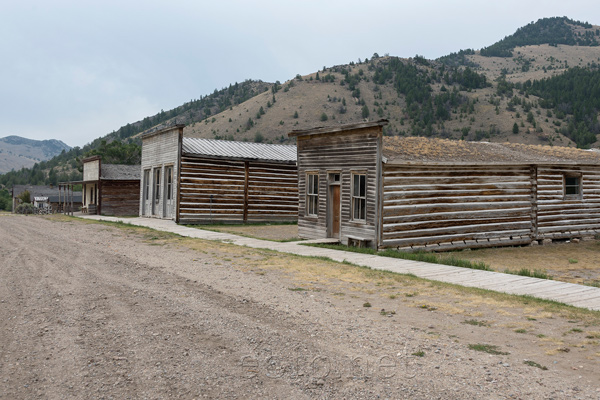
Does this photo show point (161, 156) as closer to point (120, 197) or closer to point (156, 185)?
point (156, 185)

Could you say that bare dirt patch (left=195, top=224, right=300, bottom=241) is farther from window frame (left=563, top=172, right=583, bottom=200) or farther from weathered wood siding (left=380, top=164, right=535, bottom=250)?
window frame (left=563, top=172, right=583, bottom=200)

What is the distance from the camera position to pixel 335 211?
59.2 feet

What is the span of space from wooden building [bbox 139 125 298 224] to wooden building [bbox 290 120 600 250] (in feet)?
27.2

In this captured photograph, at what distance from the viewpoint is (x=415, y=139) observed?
784 inches

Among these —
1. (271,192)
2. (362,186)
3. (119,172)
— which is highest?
(119,172)

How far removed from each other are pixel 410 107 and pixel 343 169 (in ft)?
280

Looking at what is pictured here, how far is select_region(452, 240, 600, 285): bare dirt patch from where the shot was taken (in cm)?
1259

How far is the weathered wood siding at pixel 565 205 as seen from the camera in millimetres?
20250

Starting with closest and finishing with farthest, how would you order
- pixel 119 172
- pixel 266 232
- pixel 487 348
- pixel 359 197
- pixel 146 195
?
pixel 487 348 → pixel 359 197 → pixel 266 232 → pixel 146 195 → pixel 119 172

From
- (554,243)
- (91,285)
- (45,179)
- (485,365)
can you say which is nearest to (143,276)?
(91,285)

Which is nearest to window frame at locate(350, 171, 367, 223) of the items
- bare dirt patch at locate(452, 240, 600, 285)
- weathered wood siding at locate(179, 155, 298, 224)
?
bare dirt patch at locate(452, 240, 600, 285)

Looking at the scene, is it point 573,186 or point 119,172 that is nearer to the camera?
point 573,186

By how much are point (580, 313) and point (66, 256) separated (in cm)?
1138

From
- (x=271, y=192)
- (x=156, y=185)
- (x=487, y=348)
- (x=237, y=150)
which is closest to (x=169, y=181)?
(x=156, y=185)
